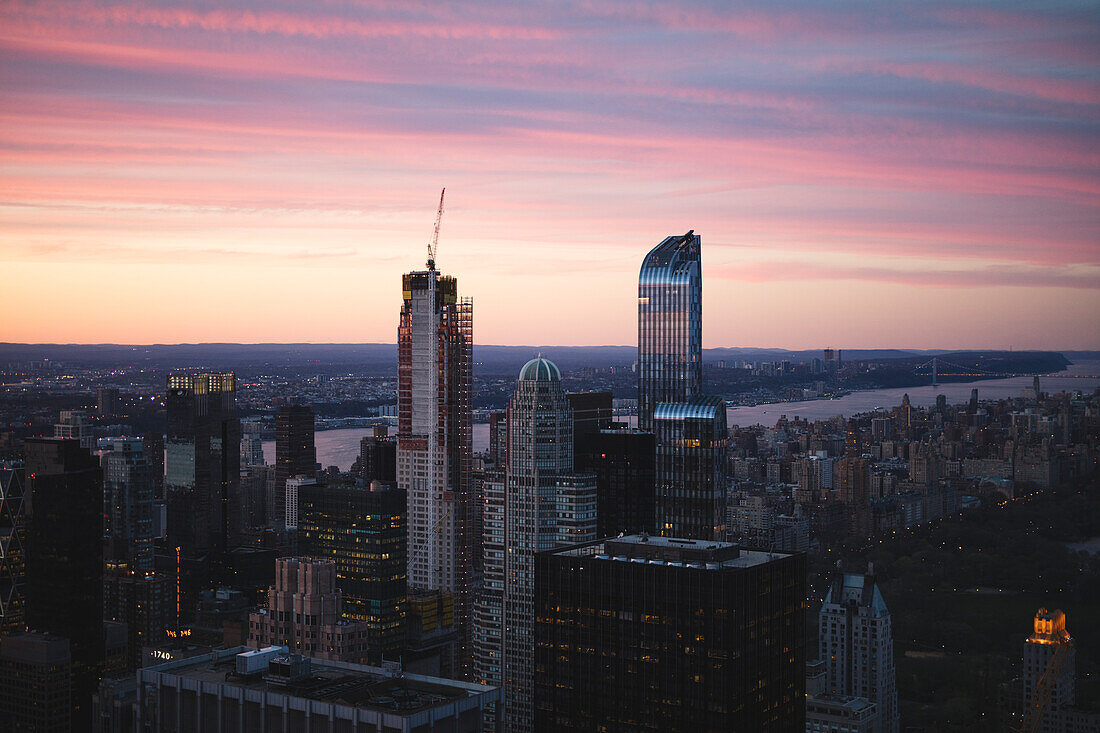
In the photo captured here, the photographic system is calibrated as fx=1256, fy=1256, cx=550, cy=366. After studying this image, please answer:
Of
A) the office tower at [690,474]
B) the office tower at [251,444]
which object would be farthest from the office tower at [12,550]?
the office tower at [251,444]

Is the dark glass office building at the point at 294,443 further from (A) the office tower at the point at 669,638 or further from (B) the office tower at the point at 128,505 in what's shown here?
(A) the office tower at the point at 669,638

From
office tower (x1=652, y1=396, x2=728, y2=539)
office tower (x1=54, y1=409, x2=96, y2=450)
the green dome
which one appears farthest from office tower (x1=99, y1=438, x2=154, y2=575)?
office tower (x1=652, y1=396, x2=728, y2=539)

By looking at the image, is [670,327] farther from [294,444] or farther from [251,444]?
[294,444]

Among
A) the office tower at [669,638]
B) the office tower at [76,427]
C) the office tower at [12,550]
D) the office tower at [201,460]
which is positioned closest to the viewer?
the office tower at [669,638]

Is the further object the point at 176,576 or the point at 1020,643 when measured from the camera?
the point at 176,576

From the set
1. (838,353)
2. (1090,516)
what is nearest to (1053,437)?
(1090,516)

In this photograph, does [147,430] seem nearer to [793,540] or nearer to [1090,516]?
[793,540]

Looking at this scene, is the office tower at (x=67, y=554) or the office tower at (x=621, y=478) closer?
the office tower at (x=67, y=554)

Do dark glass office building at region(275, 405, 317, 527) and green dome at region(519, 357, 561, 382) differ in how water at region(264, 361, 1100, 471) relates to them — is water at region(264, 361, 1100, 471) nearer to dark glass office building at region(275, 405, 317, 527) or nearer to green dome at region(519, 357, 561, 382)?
dark glass office building at region(275, 405, 317, 527)
